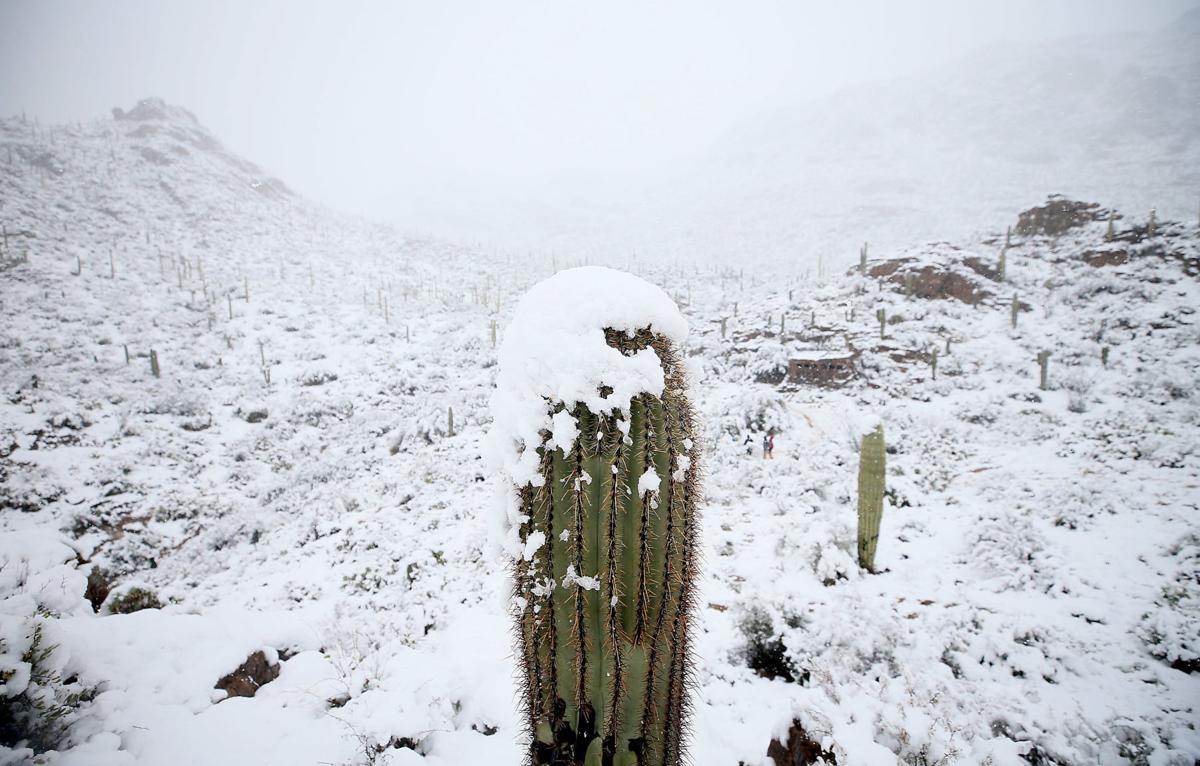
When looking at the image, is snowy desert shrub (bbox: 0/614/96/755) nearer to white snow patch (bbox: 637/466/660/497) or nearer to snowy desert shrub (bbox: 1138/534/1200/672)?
white snow patch (bbox: 637/466/660/497)

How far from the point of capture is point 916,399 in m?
12.2

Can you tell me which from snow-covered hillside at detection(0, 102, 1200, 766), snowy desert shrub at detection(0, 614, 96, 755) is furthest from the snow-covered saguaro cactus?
snowy desert shrub at detection(0, 614, 96, 755)

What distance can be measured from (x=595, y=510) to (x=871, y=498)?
218 inches

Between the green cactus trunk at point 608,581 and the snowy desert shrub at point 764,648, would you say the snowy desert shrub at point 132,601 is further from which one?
the snowy desert shrub at point 764,648

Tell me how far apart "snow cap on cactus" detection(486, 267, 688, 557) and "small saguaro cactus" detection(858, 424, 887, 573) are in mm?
5362

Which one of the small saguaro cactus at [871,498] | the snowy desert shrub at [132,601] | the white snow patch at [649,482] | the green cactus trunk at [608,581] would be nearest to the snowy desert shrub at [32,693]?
the green cactus trunk at [608,581]

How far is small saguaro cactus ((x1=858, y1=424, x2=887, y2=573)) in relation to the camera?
6164mm

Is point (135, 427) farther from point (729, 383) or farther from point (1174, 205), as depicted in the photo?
point (1174, 205)

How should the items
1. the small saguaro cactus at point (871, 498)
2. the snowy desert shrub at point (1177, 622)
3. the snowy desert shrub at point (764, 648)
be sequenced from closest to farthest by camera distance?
1. the snowy desert shrub at point (1177, 622)
2. the snowy desert shrub at point (764, 648)
3. the small saguaro cactus at point (871, 498)

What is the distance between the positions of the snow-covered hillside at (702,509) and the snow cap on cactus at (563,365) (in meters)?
0.31

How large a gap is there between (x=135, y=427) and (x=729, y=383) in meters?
14.8

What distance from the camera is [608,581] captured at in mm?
2092

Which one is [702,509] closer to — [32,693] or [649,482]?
[649,482]

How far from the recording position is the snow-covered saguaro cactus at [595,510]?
209 cm
